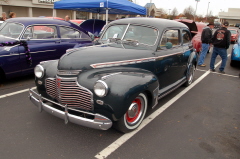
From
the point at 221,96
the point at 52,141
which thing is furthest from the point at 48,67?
the point at 221,96

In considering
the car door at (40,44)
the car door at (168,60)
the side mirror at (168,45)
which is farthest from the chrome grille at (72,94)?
the car door at (40,44)

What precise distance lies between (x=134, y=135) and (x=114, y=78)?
3.40 ft

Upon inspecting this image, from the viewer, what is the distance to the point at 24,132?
10.2 ft

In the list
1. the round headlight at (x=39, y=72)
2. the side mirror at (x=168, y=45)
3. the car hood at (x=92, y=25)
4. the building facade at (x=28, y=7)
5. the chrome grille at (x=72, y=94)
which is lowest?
the chrome grille at (x=72, y=94)

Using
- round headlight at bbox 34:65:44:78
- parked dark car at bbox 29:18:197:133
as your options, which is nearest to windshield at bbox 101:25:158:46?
parked dark car at bbox 29:18:197:133

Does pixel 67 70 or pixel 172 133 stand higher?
pixel 67 70

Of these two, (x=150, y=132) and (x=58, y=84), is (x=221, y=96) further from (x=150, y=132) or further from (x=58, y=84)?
(x=58, y=84)

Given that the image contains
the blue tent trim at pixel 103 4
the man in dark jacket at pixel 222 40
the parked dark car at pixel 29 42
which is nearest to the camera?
the parked dark car at pixel 29 42

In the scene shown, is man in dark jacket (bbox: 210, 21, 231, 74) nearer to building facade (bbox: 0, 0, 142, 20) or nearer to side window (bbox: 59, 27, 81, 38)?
side window (bbox: 59, 27, 81, 38)

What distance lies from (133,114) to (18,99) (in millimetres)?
2654

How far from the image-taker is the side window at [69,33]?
6.03 m

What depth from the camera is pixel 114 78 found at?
2.79 meters

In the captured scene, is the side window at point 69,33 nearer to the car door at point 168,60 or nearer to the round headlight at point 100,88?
the car door at point 168,60

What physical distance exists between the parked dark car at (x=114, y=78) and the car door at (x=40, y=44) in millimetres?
2015
